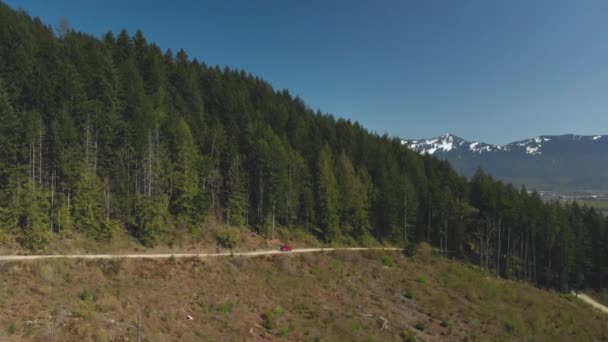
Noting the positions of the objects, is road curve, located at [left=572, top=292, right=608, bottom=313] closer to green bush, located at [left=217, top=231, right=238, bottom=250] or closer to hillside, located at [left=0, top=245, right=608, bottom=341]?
hillside, located at [left=0, top=245, right=608, bottom=341]

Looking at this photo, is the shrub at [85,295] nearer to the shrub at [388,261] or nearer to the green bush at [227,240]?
the green bush at [227,240]

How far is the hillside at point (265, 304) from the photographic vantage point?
20.1 meters

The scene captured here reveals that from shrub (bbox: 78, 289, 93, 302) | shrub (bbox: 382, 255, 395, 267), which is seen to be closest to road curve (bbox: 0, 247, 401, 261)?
shrub (bbox: 382, 255, 395, 267)

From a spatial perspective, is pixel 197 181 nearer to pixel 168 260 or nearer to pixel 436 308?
pixel 168 260

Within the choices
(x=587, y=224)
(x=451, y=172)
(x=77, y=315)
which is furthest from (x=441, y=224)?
(x=77, y=315)

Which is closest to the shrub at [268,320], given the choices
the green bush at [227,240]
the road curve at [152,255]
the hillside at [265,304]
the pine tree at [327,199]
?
the hillside at [265,304]

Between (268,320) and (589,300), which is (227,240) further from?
(589,300)

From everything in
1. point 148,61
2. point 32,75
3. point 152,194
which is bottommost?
point 152,194

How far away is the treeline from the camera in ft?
128

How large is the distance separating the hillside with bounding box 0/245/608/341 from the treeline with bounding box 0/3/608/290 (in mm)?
9890

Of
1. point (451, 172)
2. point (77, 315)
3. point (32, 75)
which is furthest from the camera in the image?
point (451, 172)

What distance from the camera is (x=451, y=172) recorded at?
282 feet

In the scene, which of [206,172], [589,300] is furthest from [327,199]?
[589,300]

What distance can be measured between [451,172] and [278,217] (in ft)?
175
